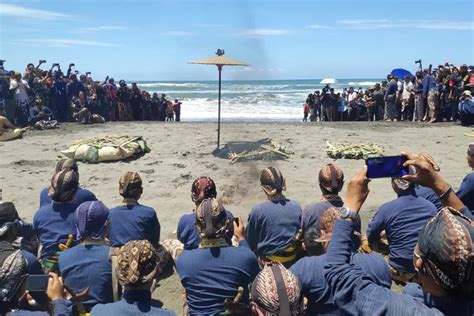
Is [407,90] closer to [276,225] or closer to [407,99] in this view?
→ [407,99]

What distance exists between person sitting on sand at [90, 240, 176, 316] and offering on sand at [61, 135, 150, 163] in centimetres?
853

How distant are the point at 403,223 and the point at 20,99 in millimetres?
13349

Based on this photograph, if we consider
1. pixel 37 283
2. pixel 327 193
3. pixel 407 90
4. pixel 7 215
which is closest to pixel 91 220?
pixel 37 283

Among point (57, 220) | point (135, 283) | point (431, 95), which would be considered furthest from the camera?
point (431, 95)

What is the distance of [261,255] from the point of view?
Answer: 16.5 feet

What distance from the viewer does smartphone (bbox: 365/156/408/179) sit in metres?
2.22

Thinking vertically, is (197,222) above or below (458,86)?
below

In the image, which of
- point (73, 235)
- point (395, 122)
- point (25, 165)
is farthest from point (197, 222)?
point (395, 122)

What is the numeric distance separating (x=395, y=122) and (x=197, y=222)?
14356 millimetres

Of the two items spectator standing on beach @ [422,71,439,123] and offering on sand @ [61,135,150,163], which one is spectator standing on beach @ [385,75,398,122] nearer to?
spectator standing on beach @ [422,71,439,123]

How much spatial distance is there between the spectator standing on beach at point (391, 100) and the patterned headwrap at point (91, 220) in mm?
14776

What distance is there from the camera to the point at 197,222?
368 cm

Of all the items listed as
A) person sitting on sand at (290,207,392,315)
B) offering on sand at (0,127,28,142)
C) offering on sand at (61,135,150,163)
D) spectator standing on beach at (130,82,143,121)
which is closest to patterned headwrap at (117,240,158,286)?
person sitting on sand at (290,207,392,315)

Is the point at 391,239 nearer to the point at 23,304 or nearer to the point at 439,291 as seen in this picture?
the point at 439,291
